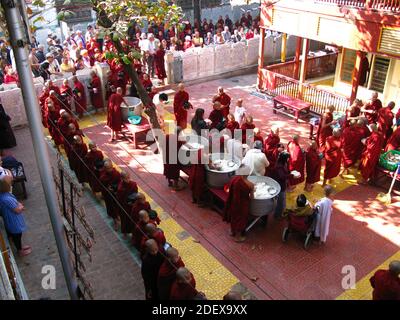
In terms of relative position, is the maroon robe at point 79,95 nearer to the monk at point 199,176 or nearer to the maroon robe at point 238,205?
the monk at point 199,176

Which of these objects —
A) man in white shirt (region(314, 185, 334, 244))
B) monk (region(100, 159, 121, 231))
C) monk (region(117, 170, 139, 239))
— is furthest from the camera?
monk (region(100, 159, 121, 231))

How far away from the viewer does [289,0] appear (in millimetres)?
14773

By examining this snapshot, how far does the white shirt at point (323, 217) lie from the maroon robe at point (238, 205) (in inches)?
55.5

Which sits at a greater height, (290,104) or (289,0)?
(289,0)

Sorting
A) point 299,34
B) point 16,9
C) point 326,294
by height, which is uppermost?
point 16,9

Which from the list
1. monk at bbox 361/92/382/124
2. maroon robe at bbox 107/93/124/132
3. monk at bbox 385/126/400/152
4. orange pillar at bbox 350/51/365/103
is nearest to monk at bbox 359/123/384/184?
monk at bbox 385/126/400/152

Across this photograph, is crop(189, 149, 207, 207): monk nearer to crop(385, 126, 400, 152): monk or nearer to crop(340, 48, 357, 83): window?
crop(385, 126, 400, 152): monk

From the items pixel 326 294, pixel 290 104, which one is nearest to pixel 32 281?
pixel 326 294

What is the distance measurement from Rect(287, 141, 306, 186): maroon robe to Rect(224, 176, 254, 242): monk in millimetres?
1978

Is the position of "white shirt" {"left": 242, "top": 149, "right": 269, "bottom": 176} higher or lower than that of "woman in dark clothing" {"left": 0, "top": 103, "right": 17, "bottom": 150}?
higher

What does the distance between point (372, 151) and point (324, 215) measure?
2.95m

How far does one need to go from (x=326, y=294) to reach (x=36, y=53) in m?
14.4

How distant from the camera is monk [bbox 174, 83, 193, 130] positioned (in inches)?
539

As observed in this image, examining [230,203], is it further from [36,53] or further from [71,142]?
A: [36,53]
